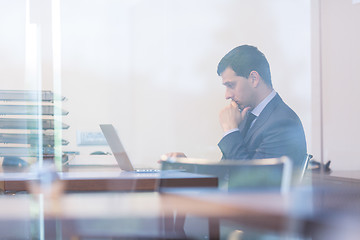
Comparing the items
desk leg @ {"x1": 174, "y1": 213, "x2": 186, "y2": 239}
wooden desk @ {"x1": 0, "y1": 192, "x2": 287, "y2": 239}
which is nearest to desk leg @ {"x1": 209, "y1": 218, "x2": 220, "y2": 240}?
wooden desk @ {"x1": 0, "y1": 192, "x2": 287, "y2": 239}

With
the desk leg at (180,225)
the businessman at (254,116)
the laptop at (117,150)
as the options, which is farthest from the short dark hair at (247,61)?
the desk leg at (180,225)

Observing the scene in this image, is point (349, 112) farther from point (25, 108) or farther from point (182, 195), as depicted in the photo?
point (25, 108)

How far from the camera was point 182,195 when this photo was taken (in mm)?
2189

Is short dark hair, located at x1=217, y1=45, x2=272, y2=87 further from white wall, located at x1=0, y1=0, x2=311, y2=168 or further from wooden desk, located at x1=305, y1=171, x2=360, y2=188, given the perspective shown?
wooden desk, located at x1=305, y1=171, x2=360, y2=188

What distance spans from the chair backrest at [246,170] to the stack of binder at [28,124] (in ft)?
2.95

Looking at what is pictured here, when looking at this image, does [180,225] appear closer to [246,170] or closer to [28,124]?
[246,170]

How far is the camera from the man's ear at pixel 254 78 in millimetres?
2941

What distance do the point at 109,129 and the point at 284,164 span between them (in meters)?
0.97

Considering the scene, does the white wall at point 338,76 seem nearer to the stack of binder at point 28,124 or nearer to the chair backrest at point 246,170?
the chair backrest at point 246,170

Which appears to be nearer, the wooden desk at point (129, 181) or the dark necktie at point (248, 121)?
the wooden desk at point (129, 181)

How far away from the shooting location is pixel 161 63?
2965 millimetres

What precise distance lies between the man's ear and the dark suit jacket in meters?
0.15

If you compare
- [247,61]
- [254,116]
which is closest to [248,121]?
[254,116]

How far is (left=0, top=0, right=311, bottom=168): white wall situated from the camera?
2.82 m
